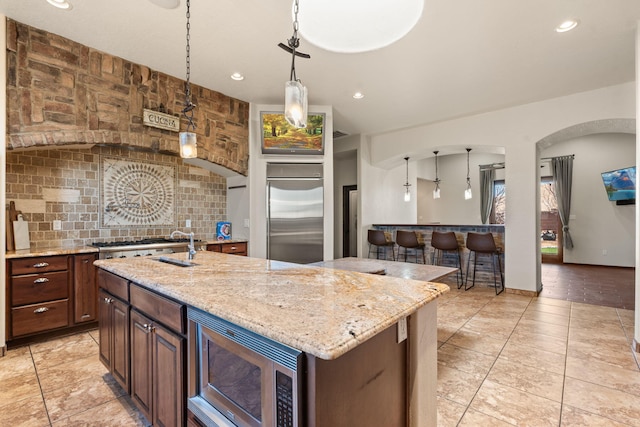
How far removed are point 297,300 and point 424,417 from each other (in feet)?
2.76

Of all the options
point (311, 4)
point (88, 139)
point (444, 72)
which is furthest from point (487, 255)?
point (88, 139)

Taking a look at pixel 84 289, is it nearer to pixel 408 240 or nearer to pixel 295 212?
pixel 295 212

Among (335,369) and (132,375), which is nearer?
(335,369)

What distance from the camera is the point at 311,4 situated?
2.45 meters

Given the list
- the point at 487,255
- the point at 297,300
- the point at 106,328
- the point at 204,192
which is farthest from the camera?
the point at 487,255

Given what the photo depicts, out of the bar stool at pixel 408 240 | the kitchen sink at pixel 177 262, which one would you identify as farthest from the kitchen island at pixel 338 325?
the bar stool at pixel 408 240

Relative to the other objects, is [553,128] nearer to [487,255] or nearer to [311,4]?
[487,255]

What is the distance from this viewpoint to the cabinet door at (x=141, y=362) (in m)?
1.61

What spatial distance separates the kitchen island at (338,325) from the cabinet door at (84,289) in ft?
5.90

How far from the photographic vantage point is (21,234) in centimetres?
306

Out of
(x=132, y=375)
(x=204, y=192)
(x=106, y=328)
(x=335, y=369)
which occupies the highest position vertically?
(x=204, y=192)

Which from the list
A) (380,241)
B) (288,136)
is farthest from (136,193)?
(380,241)

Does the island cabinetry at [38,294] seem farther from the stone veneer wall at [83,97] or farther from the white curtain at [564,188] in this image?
the white curtain at [564,188]

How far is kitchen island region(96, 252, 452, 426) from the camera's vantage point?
2.88 ft
